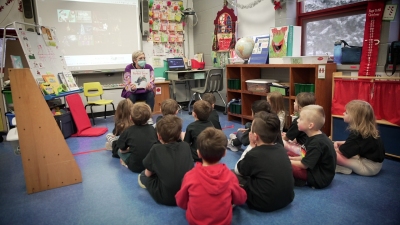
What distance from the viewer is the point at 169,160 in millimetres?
1906

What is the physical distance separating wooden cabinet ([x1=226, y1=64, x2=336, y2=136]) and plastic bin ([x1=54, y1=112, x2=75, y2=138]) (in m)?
2.46

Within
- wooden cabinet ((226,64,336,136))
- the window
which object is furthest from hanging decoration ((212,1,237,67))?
the window

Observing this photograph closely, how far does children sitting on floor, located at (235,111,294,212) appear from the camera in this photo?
181cm

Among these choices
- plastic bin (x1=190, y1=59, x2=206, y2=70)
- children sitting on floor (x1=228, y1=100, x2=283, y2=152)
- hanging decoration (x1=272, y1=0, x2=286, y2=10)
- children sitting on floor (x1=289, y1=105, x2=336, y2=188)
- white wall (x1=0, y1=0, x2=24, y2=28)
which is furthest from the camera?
plastic bin (x1=190, y1=59, x2=206, y2=70)

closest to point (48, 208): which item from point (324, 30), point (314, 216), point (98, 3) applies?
point (314, 216)

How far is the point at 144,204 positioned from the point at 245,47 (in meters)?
3.04

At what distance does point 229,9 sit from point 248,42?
111 cm

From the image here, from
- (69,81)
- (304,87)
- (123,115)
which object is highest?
(69,81)

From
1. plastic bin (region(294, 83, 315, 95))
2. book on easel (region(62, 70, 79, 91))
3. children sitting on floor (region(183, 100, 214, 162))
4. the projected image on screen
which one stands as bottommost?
children sitting on floor (region(183, 100, 214, 162))

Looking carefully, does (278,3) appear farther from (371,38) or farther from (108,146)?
(108,146)

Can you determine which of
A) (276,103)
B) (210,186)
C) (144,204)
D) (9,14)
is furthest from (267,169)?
(9,14)

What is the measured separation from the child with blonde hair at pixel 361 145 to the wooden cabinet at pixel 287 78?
963 mm

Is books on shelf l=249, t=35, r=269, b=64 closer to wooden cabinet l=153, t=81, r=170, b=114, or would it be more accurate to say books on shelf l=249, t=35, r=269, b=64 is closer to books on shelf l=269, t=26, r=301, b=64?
books on shelf l=269, t=26, r=301, b=64

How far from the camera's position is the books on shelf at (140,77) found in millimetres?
4168
